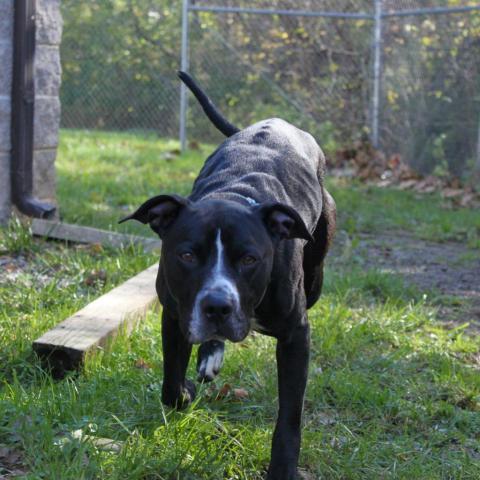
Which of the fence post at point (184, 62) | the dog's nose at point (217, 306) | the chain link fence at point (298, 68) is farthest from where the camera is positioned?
the fence post at point (184, 62)

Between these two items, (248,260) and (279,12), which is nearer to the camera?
(248,260)

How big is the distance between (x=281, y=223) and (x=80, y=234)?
3.24 meters

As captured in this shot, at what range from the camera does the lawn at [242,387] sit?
3.31 meters

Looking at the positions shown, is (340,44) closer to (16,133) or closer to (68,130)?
(68,130)

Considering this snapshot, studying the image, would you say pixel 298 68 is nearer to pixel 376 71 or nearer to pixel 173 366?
pixel 376 71

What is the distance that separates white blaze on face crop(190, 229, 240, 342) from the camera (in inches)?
130

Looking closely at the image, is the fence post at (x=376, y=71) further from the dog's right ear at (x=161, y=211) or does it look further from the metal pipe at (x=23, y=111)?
the dog's right ear at (x=161, y=211)

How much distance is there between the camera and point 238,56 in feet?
44.3

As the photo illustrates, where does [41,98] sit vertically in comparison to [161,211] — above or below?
above

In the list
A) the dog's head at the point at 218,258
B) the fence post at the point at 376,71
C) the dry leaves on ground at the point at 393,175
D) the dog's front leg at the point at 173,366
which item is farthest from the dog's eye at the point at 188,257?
the fence post at the point at 376,71

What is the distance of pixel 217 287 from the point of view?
10.8 ft

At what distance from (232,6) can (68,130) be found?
398 cm

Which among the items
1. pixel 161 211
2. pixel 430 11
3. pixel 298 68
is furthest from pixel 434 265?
pixel 298 68

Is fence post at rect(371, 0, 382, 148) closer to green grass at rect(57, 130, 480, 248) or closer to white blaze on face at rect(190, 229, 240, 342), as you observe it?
green grass at rect(57, 130, 480, 248)
